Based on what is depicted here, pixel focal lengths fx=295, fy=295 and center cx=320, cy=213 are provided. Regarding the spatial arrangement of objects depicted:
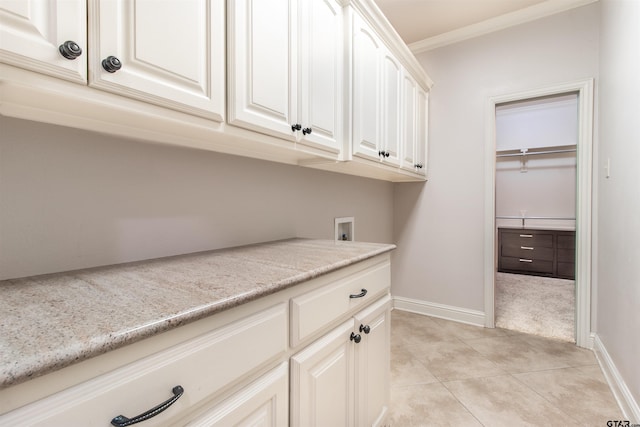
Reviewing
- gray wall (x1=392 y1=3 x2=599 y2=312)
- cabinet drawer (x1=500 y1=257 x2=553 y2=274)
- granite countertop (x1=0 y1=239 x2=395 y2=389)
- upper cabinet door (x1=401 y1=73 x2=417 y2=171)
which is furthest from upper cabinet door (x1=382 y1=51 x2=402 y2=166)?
cabinet drawer (x1=500 y1=257 x2=553 y2=274)

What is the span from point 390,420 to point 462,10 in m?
2.89

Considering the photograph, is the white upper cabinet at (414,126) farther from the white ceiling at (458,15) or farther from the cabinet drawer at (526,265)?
the cabinet drawer at (526,265)

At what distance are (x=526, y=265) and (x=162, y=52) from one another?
5181 mm

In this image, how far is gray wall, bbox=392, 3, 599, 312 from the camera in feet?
7.48

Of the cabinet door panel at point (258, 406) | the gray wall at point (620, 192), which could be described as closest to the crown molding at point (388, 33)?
the gray wall at point (620, 192)

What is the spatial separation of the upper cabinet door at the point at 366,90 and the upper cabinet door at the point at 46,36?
116cm

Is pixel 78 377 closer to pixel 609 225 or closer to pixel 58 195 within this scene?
pixel 58 195

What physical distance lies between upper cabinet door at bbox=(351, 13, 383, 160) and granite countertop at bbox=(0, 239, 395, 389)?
0.80m

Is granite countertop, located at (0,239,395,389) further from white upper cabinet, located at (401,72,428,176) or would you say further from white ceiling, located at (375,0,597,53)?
white ceiling, located at (375,0,597,53)

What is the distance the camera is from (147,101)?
0.74m

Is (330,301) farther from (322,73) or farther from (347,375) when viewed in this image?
(322,73)

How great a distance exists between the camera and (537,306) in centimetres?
309

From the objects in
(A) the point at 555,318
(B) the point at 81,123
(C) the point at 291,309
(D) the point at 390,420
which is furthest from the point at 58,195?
(A) the point at 555,318

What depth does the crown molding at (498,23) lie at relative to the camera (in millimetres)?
2248
